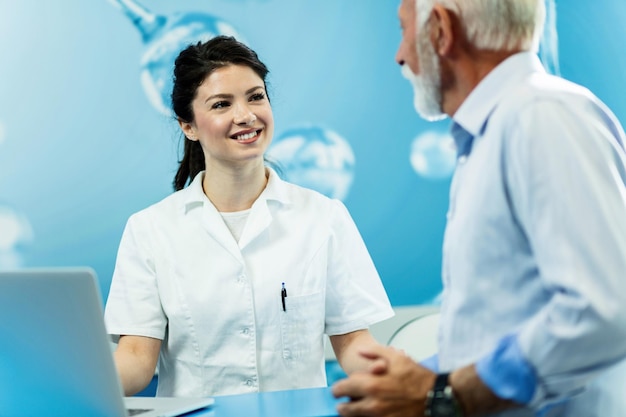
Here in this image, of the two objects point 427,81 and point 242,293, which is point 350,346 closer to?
point 242,293

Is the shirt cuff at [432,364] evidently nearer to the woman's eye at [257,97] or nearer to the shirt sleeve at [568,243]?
the shirt sleeve at [568,243]

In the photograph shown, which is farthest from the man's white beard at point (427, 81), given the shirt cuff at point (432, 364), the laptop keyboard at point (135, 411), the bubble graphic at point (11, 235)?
the bubble graphic at point (11, 235)

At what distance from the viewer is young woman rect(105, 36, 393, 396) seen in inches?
81.3

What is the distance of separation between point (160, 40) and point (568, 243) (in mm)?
2392

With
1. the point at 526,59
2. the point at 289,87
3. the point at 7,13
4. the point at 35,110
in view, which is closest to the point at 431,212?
the point at 289,87

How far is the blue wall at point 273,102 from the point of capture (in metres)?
3.07

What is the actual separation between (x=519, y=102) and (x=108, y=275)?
7.43ft

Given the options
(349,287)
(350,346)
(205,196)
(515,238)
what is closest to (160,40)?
(205,196)

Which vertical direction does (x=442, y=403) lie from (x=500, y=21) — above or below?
below

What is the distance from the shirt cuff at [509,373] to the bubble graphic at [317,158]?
2.21 metres

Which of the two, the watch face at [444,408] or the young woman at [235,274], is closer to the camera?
the watch face at [444,408]

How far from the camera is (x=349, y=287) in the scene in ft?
7.00

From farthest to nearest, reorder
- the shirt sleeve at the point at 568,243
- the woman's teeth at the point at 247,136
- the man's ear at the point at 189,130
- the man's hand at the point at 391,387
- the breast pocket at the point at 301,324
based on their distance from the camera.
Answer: the man's ear at the point at 189,130, the woman's teeth at the point at 247,136, the breast pocket at the point at 301,324, the man's hand at the point at 391,387, the shirt sleeve at the point at 568,243

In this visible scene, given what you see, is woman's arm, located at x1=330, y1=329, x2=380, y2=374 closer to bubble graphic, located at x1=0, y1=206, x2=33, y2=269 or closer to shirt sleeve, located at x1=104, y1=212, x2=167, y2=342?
shirt sleeve, located at x1=104, y1=212, x2=167, y2=342
